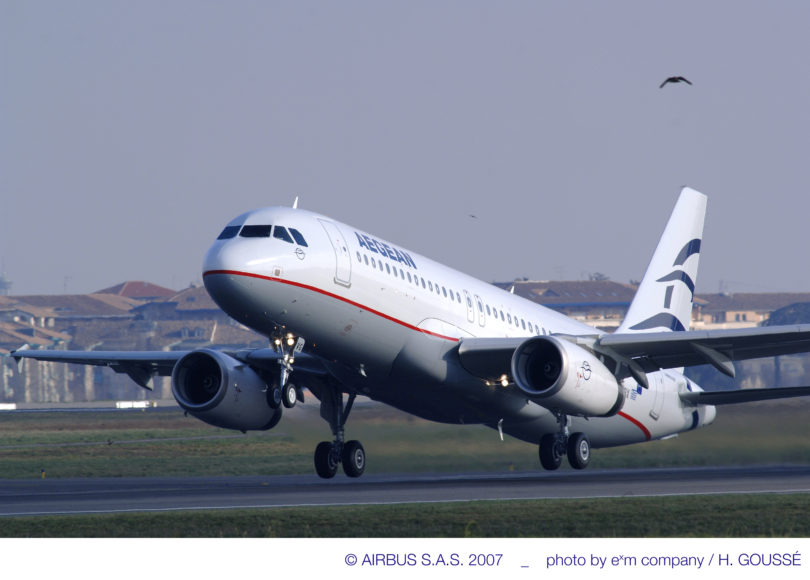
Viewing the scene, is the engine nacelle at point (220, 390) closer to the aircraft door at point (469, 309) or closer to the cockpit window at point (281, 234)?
the aircraft door at point (469, 309)

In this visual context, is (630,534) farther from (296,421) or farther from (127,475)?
(127,475)

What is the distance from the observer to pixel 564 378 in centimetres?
3000

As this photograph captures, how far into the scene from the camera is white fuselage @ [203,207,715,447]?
1093 inches

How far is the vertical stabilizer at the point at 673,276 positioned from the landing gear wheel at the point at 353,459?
1130 cm

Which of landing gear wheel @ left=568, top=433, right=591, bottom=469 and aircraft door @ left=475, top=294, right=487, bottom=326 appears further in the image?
landing gear wheel @ left=568, top=433, right=591, bottom=469

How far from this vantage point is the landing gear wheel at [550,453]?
3428 cm

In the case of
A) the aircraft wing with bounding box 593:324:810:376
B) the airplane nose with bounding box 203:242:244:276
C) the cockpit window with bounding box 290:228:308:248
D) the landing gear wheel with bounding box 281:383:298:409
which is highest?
the cockpit window with bounding box 290:228:308:248

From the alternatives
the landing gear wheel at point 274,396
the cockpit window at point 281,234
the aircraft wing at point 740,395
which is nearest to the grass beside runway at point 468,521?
the landing gear wheel at point 274,396

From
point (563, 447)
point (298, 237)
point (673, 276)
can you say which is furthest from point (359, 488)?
point (673, 276)

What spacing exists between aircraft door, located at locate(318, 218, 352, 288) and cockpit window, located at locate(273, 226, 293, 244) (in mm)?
1264

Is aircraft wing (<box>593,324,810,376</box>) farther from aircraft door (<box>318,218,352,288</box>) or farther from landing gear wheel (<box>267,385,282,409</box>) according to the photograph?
landing gear wheel (<box>267,385,282,409</box>)

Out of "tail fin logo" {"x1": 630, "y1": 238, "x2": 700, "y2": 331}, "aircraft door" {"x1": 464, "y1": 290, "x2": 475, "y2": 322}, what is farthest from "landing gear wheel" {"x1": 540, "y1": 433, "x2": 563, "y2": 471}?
"tail fin logo" {"x1": 630, "y1": 238, "x2": 700, "y2": 331}

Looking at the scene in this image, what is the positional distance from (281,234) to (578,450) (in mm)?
11839

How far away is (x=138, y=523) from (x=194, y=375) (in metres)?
14.0
